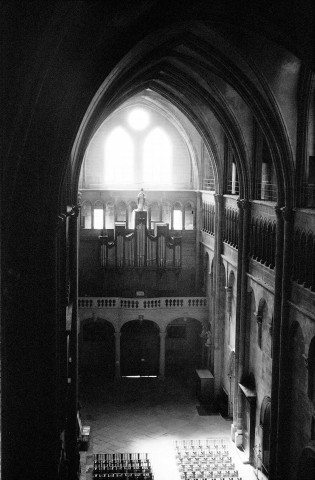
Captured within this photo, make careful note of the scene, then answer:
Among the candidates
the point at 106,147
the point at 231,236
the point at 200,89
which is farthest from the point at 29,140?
the point at 106,147

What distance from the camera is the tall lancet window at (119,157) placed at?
34.4 metres

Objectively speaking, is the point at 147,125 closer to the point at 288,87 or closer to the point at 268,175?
the point at 268,175

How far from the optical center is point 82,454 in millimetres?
23375

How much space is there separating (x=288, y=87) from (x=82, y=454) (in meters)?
15.3

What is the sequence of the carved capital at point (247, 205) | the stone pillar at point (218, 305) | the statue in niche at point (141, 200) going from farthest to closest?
the statue in niche at point (141, 200) → the stone pillar at point (218, 305) → the carved capital at point (247, 205)

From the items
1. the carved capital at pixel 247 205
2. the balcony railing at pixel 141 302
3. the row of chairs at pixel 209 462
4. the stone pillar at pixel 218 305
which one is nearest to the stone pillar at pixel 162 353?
the balcony railing at pixel 141 302

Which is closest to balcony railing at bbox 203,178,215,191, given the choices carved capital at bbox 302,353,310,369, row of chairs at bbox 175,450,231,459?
row of chairs at bbox 175,450,231,459

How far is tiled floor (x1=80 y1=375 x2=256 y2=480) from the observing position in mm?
24578

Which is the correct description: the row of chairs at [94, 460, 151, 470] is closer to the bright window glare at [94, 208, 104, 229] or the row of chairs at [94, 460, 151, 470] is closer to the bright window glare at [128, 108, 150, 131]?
the bright window glare at [94, 208, 104, 229]

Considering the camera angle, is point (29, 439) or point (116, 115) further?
point (116, 115)

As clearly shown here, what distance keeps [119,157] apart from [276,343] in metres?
17.6

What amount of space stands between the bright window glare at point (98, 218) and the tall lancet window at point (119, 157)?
173cm

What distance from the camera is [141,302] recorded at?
32.0 m

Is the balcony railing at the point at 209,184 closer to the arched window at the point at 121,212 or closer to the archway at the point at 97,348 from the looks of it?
the arched window at the point at 121,212
